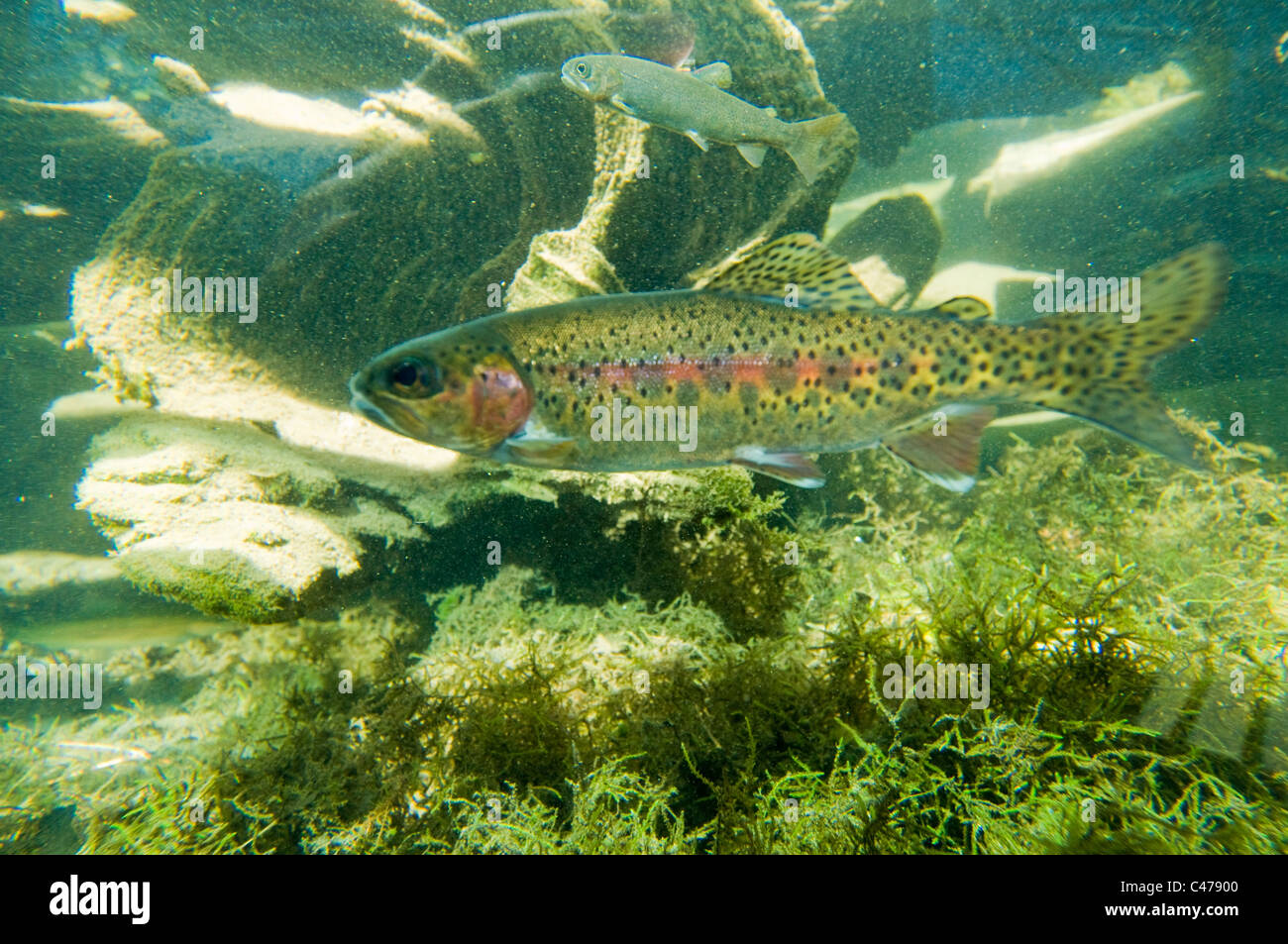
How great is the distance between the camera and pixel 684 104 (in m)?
4.39

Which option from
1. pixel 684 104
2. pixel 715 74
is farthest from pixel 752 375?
pixel 715 74

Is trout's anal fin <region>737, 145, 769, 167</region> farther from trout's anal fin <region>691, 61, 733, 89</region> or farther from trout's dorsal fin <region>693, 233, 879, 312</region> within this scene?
trout's dorsal fin <region>693, 233, 879, 312</region>

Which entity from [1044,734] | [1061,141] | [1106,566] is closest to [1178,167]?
[1061,141]

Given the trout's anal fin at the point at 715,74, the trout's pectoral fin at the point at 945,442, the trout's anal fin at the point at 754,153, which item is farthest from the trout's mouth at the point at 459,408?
the trout's anal fin at the point at 715,74

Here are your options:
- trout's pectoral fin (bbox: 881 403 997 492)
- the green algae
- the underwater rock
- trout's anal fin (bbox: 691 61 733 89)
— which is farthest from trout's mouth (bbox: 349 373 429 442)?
the underwater rock

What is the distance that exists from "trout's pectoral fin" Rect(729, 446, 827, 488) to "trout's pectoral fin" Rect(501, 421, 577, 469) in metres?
0.94

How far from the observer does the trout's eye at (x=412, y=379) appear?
9.02ft

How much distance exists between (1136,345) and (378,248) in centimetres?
736

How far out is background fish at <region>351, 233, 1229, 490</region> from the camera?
2795mm

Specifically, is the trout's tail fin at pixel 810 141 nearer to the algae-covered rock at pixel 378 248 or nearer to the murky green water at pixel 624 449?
the murky green water at pixel 624 449

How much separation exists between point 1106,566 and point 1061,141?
10885mm

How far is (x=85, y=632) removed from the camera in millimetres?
6832

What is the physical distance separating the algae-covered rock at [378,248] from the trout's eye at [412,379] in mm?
1924

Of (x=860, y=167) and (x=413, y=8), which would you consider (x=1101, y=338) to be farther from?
(x=860, y=167)
